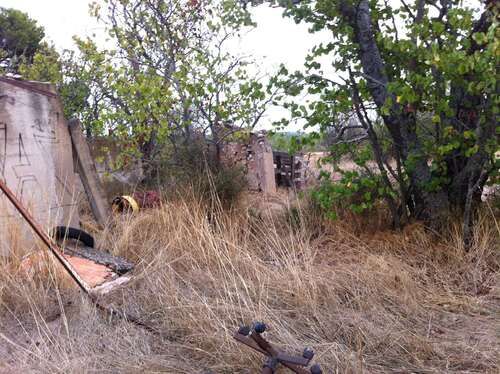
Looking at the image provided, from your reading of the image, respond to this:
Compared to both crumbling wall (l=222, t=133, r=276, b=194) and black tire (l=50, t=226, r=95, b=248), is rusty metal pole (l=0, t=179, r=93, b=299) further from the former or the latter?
crumbling wall (l=222, t=133, r=276, b=194)

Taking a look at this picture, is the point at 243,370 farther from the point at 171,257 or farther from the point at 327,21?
the point at 327,21

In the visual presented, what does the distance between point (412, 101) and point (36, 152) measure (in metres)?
3.69

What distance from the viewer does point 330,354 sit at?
3010 millimetres

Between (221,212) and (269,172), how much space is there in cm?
447

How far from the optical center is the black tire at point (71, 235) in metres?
4.87

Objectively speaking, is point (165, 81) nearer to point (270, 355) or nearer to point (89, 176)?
point (89, 176)

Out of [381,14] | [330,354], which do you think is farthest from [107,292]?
[381,14]

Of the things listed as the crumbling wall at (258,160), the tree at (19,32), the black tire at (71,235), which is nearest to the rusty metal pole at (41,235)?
the black tire at (71,235)

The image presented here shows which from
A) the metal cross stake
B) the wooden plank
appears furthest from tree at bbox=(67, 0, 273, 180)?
the metal cross stake

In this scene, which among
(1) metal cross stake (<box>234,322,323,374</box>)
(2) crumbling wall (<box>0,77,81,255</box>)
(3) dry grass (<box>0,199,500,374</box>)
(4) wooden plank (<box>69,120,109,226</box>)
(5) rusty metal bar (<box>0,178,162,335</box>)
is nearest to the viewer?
(1) metal cross stake (<box>234,322,323,374</box>)

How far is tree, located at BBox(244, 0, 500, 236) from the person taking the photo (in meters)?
4.29

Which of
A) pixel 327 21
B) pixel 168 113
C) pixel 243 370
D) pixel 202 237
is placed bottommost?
pixel 243 370

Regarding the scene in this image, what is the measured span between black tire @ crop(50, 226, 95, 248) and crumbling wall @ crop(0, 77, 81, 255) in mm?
105

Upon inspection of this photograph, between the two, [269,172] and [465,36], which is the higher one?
[465,36]
